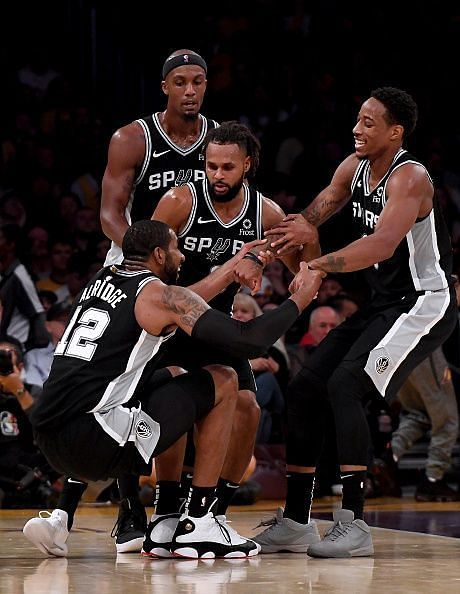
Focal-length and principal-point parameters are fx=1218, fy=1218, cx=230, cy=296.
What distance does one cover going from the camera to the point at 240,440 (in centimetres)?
559

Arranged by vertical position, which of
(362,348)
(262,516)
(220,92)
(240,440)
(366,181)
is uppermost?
(220,92)

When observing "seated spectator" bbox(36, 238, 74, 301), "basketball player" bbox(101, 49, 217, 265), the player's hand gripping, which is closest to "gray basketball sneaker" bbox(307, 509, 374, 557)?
the player's hand gripping

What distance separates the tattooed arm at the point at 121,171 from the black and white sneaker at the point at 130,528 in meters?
1.36

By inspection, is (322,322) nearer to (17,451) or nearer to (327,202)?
(17,451)

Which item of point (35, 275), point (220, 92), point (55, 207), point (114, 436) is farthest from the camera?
point (220, 92)

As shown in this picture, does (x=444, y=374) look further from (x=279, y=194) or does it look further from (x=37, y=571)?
(x=37, y=571)

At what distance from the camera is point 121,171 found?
6082mm

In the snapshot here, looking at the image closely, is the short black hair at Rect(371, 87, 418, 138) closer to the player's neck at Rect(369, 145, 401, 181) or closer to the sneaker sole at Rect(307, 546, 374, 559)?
the player's neck at Rect(369, 145, 401, 181)

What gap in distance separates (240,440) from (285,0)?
30.2 feet

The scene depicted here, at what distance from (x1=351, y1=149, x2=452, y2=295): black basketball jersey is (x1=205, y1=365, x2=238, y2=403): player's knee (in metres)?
0.87

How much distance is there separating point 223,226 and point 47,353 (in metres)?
3.66

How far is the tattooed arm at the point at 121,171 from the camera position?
6035 millimetres

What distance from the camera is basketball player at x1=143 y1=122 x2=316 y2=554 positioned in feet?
17.8

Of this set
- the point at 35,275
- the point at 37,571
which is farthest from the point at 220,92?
the point at 37,571
